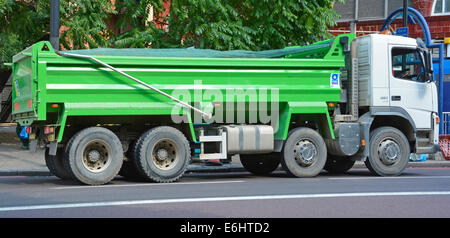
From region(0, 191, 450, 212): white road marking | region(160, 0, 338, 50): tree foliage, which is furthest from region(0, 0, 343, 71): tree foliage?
region(0, 191, 450, 212): white road marking

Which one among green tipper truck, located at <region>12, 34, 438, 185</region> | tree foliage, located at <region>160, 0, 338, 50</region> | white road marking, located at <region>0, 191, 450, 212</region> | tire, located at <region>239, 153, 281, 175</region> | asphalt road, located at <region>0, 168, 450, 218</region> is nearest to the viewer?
asphalt road, located at <region>0, 168, 450, 218</region>

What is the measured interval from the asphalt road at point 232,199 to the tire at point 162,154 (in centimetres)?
25

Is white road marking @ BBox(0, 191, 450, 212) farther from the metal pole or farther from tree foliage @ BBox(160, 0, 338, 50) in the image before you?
tree foliage @ BBox(160, 0, 338, 50)

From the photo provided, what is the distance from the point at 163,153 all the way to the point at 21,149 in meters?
8.20

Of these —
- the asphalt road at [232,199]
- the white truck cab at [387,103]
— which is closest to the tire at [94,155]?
the asphalt road at [232,199]

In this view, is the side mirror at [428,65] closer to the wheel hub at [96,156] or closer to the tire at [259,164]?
the tire at [259,164]

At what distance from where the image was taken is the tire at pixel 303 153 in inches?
479

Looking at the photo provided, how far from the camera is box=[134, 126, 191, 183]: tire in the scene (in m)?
10.9

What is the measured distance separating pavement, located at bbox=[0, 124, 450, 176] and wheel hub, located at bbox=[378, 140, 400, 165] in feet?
11.2

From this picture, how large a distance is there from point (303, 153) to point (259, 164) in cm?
189

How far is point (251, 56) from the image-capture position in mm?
12625

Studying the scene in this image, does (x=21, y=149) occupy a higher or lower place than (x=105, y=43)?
lower
